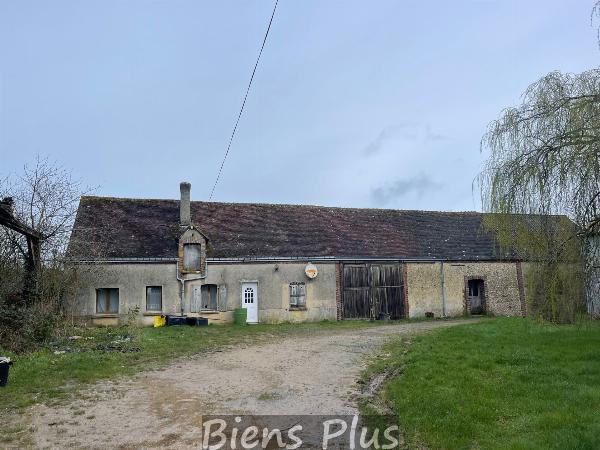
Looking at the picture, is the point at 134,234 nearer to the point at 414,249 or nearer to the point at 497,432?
the point at 414,249

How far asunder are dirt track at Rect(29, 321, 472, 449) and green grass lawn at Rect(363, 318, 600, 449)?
947mm

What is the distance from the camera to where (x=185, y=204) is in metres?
23.5

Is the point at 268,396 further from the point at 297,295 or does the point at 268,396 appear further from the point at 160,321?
the point at 297,295

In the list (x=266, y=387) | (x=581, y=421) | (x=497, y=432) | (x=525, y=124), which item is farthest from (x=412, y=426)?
(x=525, y=124)

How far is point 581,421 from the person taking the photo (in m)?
5.66

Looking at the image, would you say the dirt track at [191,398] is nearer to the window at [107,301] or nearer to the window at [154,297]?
the window at [154,297]

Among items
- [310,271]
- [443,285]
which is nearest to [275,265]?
[310,271]

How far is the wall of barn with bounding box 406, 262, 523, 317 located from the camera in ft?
78.2

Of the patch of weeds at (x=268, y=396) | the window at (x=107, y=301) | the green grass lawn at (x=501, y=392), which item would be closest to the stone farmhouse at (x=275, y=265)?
the window at (x=107, y=301)

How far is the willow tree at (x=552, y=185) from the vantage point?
298 inches

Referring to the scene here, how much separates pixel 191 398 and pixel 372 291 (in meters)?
16.3

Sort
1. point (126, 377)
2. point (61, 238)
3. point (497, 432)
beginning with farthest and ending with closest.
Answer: point (61, 238), point (126, 377), point (497, 432)

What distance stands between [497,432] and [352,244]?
18.5m

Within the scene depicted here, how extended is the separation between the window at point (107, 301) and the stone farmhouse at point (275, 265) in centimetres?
4
